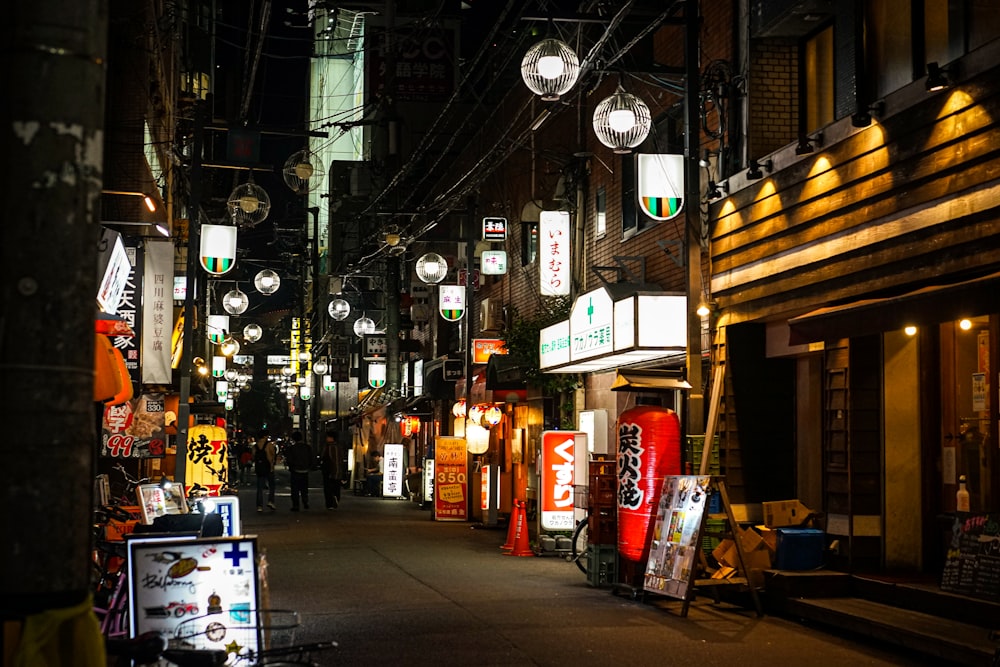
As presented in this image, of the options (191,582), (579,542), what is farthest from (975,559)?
(579,542)

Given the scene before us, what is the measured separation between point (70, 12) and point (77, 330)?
1.18 meters

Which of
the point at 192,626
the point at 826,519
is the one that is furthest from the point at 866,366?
the point at 192,626

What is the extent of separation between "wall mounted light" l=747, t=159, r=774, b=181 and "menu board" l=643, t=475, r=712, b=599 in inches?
185

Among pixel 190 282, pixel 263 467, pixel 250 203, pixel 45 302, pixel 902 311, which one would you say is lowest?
pixel 263 467

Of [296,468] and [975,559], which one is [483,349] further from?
[975,559]

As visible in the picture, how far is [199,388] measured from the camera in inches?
1574

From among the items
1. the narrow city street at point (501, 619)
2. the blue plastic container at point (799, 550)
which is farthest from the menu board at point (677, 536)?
the blue plastic container at point (799, 550)

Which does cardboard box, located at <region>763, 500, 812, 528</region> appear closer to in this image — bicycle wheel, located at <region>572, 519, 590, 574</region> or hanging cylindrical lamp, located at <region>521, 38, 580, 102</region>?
bicycle wheel, located at <region>572, 519, 590, 574</region>

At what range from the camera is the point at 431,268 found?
32.8m

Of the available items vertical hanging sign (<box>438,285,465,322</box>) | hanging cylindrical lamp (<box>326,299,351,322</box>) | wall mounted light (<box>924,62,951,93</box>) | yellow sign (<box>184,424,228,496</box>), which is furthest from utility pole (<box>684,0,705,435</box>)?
hanging cylindrical lamp (<box>326,299,351,322</box>)

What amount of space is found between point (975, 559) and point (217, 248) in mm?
16864

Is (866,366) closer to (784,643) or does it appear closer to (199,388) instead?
(784,643)

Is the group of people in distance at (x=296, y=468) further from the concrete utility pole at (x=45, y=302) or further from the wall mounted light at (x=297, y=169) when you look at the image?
the concrete utility pole at (x=45, y=302)

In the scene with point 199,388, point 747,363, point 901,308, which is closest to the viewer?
point 901,308
